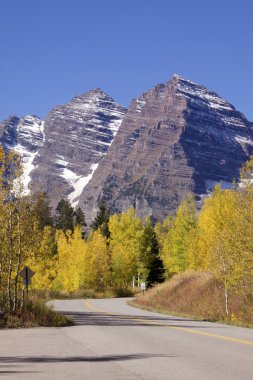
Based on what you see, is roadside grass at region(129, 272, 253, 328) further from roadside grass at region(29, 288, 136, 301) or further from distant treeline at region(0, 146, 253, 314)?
roadside grass at region(29, 288, 136, 301)

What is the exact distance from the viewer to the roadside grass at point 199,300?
85.2ft

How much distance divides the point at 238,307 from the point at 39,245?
10563 millimetres

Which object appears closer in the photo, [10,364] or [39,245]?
[10,364]

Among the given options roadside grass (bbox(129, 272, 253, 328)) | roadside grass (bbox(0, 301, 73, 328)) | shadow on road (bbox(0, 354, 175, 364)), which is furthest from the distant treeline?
shadow on road (bbox(0, 354, 175, 364))

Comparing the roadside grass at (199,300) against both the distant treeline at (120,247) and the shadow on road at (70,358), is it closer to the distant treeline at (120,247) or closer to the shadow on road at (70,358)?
the distant treeline at (120,247)

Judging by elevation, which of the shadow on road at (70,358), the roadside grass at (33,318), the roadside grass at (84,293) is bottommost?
the shadow on road at (70,358)

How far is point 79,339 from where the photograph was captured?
50.5 feet

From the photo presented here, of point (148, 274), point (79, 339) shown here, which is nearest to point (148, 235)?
point (148, 274)

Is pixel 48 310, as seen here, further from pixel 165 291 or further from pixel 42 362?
pixel 165 291

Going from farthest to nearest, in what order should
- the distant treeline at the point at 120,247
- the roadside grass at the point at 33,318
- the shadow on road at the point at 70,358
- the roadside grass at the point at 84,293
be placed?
the roadside grass at the point at 84,293 → the distant treeline at the point at 120,247 → the roadside grass at the point at 33,318 → the shadow on road at the point at 70,358

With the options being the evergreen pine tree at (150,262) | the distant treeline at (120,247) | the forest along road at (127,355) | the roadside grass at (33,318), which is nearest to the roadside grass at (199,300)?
the distant treeline at (120,247)

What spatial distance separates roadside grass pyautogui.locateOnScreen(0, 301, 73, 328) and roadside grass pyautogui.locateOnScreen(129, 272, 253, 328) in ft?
22.9

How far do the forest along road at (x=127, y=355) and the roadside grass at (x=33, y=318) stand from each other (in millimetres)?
3126

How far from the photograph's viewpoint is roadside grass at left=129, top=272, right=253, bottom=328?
2597cm
